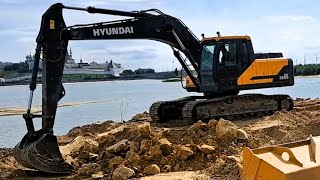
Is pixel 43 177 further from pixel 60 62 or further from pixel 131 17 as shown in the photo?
pixel 131 17

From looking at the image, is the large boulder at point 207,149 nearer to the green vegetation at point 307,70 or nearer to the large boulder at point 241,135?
the large boulder at point 241,135

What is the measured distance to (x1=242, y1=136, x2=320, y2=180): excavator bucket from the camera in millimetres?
5334

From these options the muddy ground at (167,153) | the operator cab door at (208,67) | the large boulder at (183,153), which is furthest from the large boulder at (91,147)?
the operator cab door at (208,67)

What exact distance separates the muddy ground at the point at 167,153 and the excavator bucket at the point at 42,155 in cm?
19

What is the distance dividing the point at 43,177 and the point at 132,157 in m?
1.69

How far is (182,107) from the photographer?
14844 millimetres

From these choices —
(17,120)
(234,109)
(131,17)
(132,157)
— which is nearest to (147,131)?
(132,157)

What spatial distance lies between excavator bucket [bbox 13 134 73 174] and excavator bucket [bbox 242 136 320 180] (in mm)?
5026

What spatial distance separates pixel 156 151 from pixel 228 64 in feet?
16.6

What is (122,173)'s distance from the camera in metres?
9.45

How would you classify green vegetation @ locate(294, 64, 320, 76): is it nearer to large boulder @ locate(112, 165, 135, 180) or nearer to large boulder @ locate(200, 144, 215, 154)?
large boulder @ locate(200, 144, 215, 154)

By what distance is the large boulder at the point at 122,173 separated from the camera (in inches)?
371

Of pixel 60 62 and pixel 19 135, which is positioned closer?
pixel 60 62

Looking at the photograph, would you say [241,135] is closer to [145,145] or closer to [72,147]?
[145,145]
